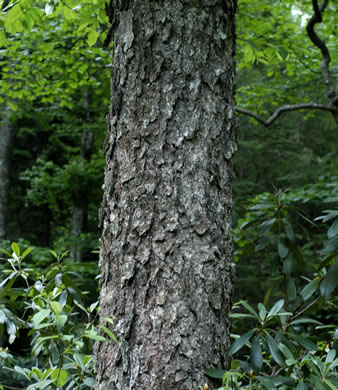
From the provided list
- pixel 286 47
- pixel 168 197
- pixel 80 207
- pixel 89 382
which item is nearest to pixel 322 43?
pixel 286 47

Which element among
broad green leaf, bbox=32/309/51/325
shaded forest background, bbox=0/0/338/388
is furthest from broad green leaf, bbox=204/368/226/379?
shaded forest background, bbox=0/0/338/388

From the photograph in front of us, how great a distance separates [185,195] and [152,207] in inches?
4.6

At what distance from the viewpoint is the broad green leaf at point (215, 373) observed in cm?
123

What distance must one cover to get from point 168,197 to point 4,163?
7.35m

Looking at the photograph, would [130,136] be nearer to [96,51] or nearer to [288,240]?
[288,240]

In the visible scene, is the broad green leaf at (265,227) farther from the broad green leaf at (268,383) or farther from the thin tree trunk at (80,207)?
the thin tree trunk at (80,207)

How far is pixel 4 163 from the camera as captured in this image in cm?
796

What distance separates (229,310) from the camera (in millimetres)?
1409

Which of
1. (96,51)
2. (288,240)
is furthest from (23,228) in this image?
(288,240)

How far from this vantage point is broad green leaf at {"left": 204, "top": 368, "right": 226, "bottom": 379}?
1.23 metres

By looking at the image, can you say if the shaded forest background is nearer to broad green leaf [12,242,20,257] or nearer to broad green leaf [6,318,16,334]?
broad green leaf [12,242,20,257]

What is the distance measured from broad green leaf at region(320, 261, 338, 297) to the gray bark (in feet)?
23.0

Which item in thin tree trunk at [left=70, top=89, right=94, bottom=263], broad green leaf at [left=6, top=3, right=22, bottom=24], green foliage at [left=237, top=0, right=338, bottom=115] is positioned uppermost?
green foliage at [left=237, top=0, right=338, bottom=115]

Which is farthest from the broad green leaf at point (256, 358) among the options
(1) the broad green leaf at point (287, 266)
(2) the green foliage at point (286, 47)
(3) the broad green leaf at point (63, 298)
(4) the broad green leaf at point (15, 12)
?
(2) the green foliage at point (286, 47)
